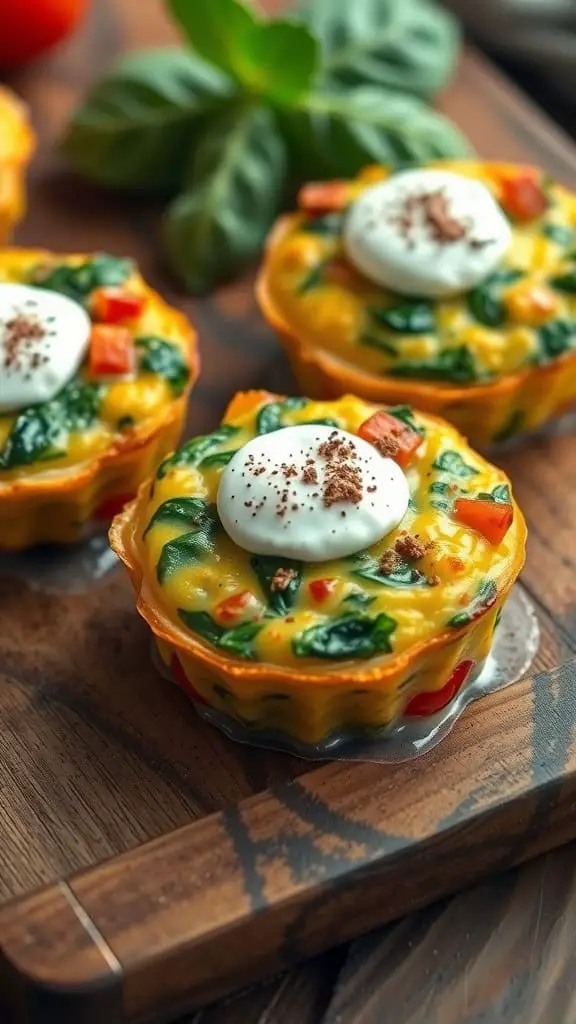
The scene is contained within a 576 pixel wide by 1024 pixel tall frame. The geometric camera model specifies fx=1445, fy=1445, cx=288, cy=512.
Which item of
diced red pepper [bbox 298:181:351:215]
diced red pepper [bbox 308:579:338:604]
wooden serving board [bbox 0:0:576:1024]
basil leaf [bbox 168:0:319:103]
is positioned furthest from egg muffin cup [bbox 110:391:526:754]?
basil leaf [bbox 168:0:319:103]

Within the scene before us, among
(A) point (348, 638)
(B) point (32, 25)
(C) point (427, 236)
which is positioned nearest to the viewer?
(A) point (348, 638)

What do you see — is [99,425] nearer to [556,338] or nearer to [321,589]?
[321,589]

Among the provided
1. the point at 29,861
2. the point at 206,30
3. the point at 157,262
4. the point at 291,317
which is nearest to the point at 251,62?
the point at 206,30

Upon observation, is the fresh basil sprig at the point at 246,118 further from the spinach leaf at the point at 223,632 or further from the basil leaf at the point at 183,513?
the spinach leaf at the point at 223,632

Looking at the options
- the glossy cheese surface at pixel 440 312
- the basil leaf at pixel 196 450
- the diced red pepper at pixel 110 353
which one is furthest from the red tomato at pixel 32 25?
the basil leaf at pixel 196 450

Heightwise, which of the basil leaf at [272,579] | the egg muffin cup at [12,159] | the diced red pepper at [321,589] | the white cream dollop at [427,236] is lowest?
the egg muffin cup at [12,159]

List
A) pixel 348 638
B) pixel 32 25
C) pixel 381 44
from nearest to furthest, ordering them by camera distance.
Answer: pixel 348 638 < pixel 381 44 < pixel 32 25

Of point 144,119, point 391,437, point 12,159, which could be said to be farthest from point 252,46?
point 391,437
